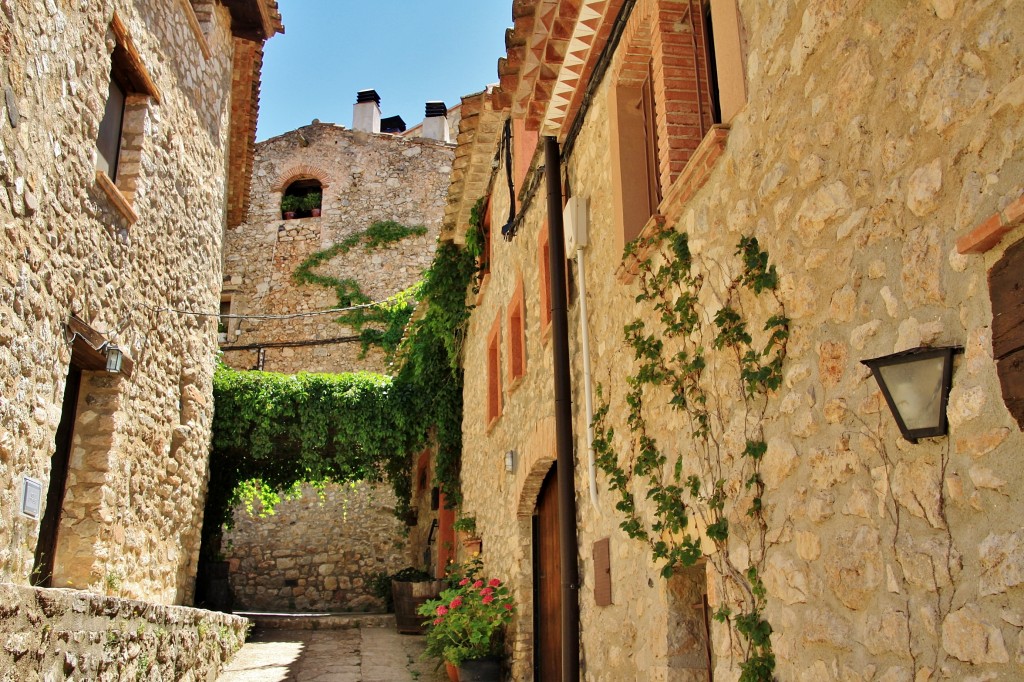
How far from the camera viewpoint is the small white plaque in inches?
244

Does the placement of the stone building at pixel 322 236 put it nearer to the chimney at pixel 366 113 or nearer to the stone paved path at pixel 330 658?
the chimney at pixel 366 113

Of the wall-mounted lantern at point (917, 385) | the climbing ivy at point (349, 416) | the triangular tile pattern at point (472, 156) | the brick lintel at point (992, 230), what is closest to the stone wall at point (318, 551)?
the climbing ivy at point (349, 416)

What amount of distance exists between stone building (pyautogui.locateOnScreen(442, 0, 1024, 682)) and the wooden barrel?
5.75 meters

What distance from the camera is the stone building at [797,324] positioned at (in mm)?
2363

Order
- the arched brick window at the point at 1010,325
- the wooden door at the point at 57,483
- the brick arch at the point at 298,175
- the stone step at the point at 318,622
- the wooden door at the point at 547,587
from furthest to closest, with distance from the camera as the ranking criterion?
the brick arch at the point at 298,175 → the stone step at the point at 318,622 → the wooden door at the point at 57,483 → the wooden door at the point at 547,587 → the arched brick window at the point at 1010,325

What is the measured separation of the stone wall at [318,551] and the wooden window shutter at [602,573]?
37.8 ft

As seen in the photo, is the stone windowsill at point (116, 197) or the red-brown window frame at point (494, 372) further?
the red-brown window frame at point (494, 372)

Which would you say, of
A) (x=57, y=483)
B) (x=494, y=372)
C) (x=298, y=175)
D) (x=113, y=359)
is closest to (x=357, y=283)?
(x=298, y=175)

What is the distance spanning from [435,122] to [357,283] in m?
6.80

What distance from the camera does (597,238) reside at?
230 inches

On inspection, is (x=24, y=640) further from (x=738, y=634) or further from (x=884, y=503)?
(x=884, y=503)

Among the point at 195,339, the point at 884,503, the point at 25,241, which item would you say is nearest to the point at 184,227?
the point at 195,339

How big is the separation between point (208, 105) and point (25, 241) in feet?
15.8

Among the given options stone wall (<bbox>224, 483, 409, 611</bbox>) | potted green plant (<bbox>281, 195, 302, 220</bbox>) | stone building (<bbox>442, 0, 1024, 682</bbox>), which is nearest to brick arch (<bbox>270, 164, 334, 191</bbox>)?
potted green plant (<bbox>281, 195, 302, 220</bbox>)
